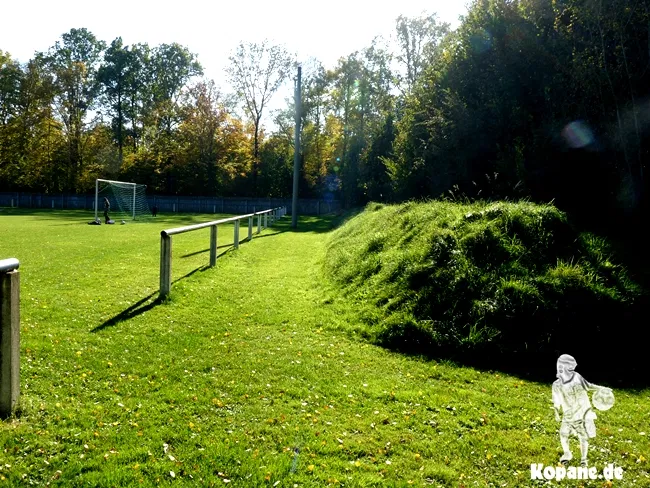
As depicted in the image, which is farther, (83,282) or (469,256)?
(83,282)

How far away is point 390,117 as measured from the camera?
109 ft

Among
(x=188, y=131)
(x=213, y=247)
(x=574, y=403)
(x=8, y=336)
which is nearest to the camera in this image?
(x=8, y=336)

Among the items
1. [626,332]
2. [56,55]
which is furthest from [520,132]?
[56,55]

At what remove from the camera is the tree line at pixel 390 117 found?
11680 millimetres

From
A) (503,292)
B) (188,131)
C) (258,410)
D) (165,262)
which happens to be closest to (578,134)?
(503,292)

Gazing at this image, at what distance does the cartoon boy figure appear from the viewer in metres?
3.75

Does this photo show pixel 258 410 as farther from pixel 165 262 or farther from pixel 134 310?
pixel 165 262

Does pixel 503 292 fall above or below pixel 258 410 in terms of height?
above

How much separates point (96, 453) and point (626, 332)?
626 cm

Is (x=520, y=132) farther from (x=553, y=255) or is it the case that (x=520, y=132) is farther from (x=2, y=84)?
(x=2, y=84)

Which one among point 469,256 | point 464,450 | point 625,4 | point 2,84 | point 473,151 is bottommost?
point 464,450

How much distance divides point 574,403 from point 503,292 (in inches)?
91.9

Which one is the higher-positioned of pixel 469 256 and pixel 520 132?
pixel 520 132

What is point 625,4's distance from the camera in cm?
1124
